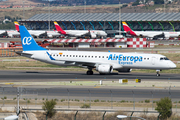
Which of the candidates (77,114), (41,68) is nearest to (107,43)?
(41,68)

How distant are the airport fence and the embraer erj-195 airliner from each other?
1225 centimetres

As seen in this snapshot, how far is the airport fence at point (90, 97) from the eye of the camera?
29.9 metres

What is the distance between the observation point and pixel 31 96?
112 feet

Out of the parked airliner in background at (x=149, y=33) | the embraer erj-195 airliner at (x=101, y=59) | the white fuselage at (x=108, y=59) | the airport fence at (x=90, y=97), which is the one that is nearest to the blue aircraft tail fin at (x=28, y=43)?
the embraer erj-195 airliner at (x=101, y=59)

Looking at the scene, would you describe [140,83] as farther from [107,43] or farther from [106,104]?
[107,43]

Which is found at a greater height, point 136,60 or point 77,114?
point 136,60

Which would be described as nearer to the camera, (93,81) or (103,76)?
(93,81)

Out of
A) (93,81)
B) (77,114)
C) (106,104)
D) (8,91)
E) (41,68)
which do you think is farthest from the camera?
(41,68)

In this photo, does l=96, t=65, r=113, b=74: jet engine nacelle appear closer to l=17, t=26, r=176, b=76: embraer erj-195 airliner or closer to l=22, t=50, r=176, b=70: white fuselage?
l=17, t=26, r=176, b=76: embraer erj-195 airliner

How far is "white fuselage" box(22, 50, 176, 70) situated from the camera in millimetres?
49125

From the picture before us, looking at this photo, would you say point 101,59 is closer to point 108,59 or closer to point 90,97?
point 108,59

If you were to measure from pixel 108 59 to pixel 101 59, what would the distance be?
1197mm

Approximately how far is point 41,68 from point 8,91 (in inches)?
1006

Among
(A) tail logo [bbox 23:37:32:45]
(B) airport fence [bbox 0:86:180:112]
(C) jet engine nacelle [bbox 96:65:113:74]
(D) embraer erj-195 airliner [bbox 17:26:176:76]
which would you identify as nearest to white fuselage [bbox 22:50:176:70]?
(D) embraer erj-195 airliner [bbox 17:26:176:76]
